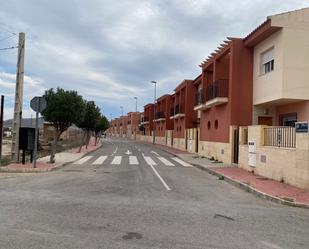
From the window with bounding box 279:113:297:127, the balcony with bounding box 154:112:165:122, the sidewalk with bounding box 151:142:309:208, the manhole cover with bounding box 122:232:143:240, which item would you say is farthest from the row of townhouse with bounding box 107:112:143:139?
the manhole cover with bounding box 122:232:143:240

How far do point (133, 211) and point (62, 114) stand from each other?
14.6 m

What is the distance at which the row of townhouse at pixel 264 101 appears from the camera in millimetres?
15406

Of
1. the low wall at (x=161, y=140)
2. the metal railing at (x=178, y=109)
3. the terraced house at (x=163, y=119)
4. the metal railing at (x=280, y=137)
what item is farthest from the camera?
the low wall at (x=161, y=140)

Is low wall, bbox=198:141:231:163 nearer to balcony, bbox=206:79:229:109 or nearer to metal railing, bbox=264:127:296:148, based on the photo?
balcony, bbox=206:79:229:109

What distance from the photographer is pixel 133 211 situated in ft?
29.7

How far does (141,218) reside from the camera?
328 inches

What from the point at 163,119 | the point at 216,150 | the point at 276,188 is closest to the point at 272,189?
the point at 276,188

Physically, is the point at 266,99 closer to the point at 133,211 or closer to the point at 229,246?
the point at 133,211

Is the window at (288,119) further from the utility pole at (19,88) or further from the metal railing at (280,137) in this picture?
the utility pole at (19,88)

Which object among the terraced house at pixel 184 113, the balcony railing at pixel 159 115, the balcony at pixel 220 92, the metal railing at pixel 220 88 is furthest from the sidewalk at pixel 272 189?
the balcony railing at pixel 159 115

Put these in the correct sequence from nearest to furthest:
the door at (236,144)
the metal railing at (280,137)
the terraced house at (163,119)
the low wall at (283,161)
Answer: the low wall at (283,161) < the metal railing at (280,137) < the door at (236,144) < the terraced house at (163,119)

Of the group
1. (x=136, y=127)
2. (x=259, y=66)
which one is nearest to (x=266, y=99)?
(x=259, y=66)

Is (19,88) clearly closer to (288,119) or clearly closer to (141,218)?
(288,119)

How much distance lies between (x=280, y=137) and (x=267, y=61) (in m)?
6.90
